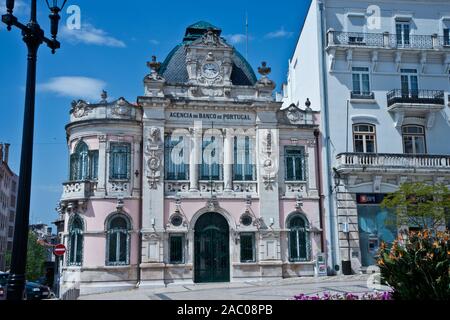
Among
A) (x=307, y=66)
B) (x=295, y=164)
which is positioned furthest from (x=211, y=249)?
(x=307, y=66)

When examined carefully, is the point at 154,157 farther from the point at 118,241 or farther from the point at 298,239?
the point at 298,239

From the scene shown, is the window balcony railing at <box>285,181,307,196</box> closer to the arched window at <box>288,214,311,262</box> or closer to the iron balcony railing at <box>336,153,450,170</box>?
the arched window at <box>288,214,311,262</box>

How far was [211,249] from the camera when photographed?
27078 mm

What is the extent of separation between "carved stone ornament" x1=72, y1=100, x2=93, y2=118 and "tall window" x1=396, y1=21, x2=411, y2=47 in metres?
19.3

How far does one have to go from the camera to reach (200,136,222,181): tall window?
1097 inches

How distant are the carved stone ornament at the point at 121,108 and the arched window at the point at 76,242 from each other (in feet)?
19.6

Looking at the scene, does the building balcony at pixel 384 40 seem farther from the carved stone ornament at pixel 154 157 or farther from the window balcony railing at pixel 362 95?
the carved stone ornament at pixel 154 157

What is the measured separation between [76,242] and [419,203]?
726 inches

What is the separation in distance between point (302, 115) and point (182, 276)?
37.8 feet

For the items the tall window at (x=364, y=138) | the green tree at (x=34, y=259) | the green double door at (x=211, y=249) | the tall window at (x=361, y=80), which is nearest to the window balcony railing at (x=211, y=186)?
the green double door at (x=211, y=249)

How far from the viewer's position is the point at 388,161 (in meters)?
28.9

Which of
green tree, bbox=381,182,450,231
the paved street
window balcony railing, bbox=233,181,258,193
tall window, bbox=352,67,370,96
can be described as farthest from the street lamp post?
tall window, bbox=352,67,370,96

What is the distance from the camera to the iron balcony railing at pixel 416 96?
29812 mm
